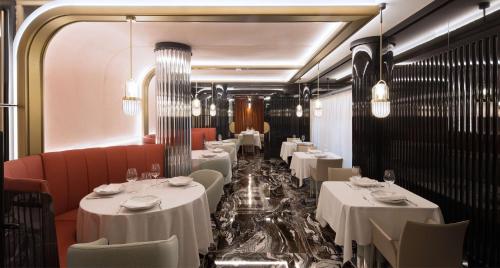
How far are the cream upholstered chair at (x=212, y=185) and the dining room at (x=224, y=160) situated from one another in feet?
0.06

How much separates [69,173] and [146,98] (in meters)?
3.74

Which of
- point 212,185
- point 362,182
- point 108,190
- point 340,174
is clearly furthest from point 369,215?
point 108,190

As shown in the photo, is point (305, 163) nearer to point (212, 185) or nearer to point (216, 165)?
point (216, 165)

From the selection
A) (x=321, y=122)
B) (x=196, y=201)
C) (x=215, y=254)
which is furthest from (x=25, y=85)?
(x=321, y=122)

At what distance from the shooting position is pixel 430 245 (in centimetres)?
206

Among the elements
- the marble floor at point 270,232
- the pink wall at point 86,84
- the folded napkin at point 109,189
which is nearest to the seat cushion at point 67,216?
the folded napkin at point 109,189

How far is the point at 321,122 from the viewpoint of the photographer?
9.59 meters

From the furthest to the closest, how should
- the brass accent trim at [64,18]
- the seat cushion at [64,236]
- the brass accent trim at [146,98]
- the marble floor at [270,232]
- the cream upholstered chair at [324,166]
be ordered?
the brass accent trim at [146,98], the cream upholstered chair at [324,166], the brass accent trim at [64,18], the marble floor at [270,232], the seat cushion at [64,236]

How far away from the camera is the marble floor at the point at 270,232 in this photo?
3.15 meters

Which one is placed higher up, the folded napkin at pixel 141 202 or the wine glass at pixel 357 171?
the wine glass at pixel 357 171

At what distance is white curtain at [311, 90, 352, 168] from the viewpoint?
7.25m

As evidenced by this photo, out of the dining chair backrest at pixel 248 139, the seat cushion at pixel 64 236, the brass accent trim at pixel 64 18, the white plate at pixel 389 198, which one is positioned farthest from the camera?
the dining chair backrest at pixel 248 139

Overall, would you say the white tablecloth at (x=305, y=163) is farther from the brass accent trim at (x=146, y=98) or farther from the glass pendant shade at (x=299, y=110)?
the brass accent trim at (x=146, y=98)

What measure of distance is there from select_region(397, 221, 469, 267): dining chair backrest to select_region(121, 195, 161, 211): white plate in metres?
1.86
